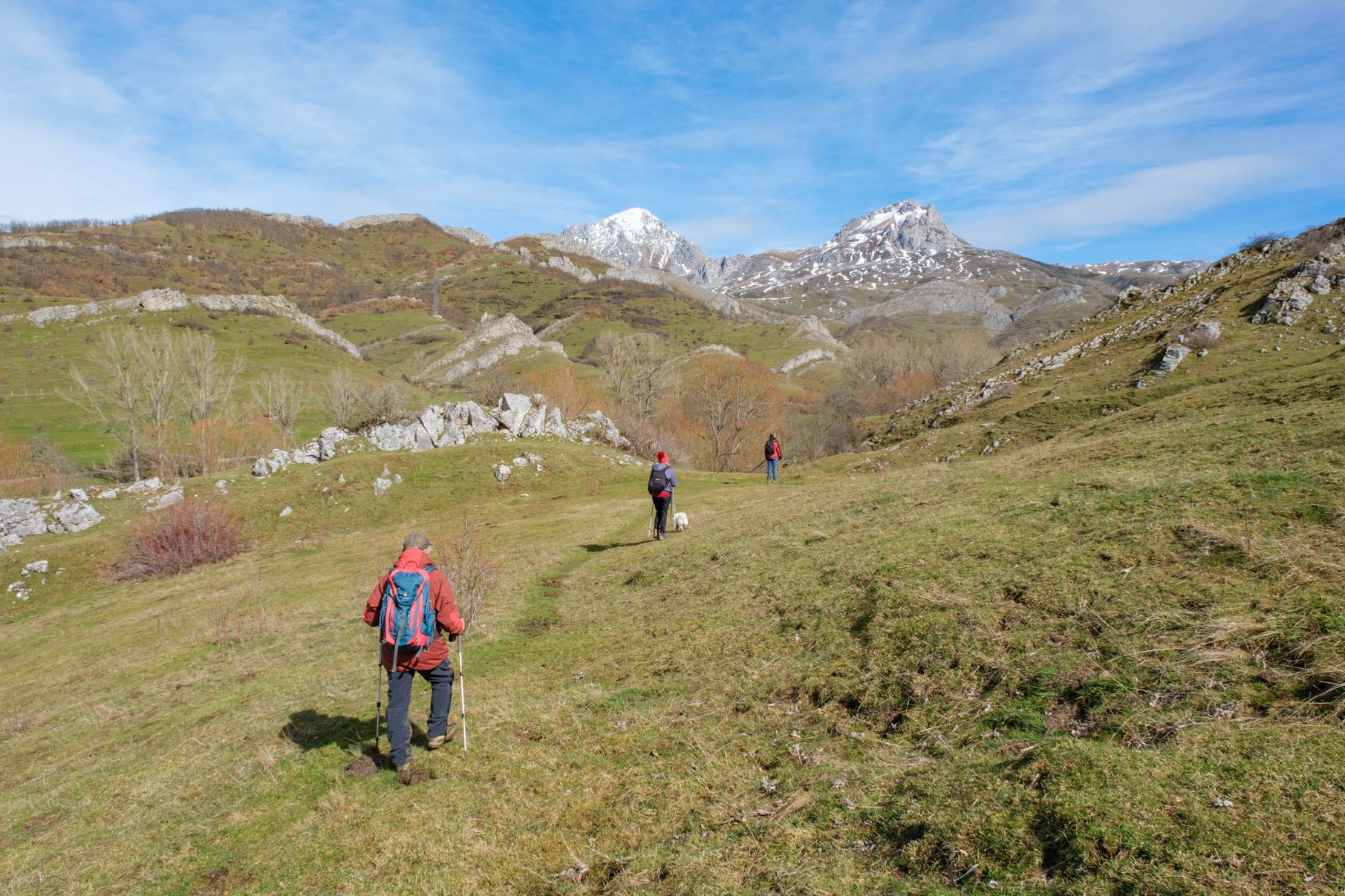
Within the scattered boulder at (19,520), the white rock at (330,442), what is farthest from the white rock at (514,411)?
the scattered boulder at (19,520)

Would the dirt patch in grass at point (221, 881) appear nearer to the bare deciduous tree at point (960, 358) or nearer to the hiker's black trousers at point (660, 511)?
the hiker's black trousers at point (660, 511)

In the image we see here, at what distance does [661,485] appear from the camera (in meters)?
19.7

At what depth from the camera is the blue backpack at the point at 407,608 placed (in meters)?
8.18

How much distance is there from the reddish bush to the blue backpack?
26.8m

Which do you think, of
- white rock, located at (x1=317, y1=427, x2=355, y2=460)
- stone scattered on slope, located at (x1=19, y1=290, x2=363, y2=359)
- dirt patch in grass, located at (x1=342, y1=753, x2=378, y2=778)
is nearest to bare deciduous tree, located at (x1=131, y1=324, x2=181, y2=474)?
white rock, located at (x1=317, y1=427, x2=355, y2=460)

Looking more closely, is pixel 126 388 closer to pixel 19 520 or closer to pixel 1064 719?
pixel 19 520

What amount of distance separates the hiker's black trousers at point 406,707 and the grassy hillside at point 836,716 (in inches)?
14.9

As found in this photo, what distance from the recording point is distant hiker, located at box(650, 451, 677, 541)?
64.6 feet

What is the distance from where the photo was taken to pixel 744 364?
237ft

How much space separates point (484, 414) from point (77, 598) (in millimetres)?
25988

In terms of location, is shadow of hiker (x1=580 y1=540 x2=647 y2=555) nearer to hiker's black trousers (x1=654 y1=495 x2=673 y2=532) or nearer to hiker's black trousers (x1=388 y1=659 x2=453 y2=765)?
hiker's black trousers (x1=654 y1=495 x2=673 y2=532)

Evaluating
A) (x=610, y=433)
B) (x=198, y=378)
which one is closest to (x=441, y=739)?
(x=610, y=433)

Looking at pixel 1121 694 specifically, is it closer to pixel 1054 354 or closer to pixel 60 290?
pixel 1054 354

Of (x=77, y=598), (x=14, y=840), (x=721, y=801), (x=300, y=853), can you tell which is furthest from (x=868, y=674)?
(x=77, y=598)
